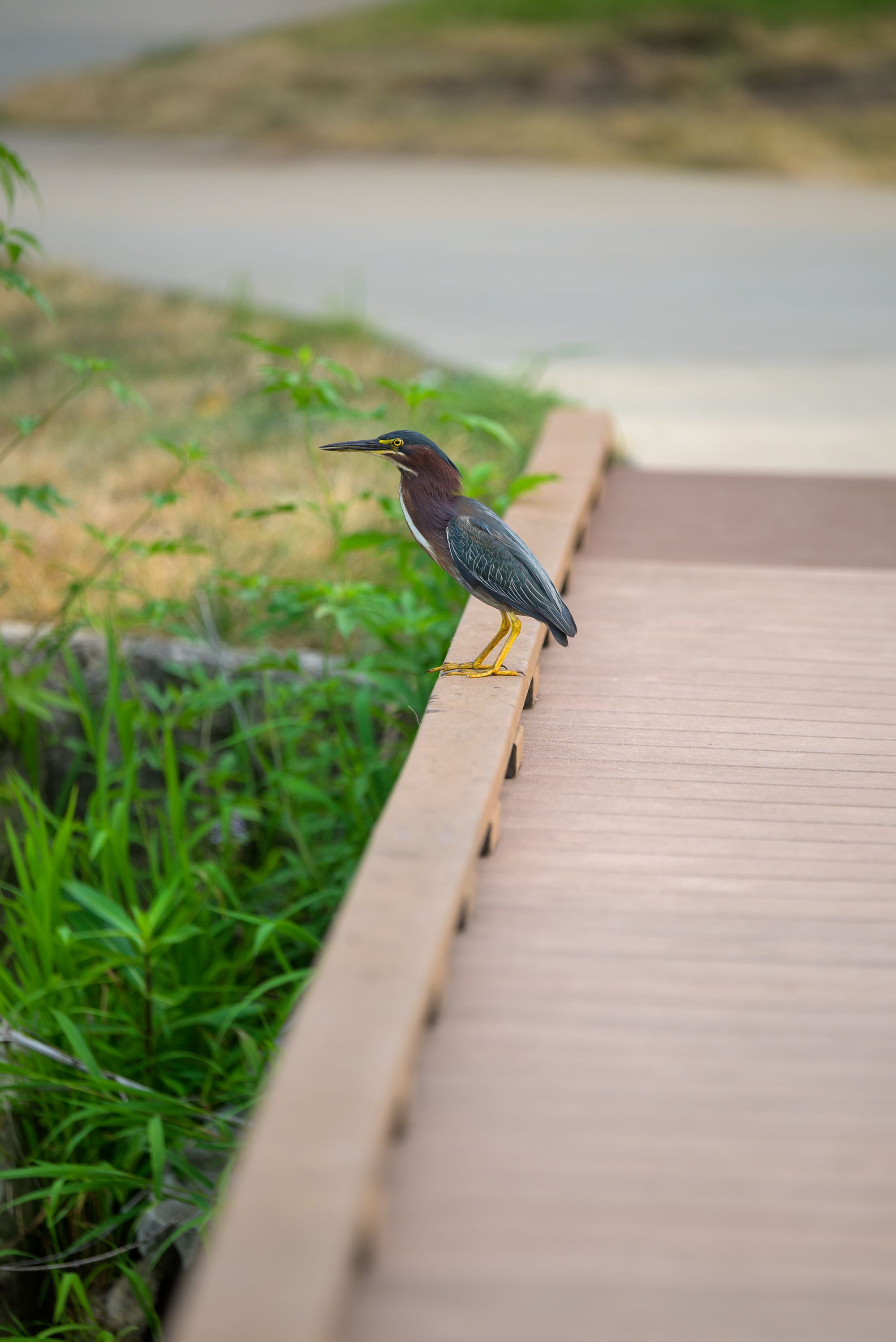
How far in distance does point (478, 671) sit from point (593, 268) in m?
10.6

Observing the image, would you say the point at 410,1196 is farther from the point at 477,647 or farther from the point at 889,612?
the point at 889,612

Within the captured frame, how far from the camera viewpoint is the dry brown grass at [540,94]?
72.2ft

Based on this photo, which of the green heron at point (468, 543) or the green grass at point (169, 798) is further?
the green grass at point (169, 798)

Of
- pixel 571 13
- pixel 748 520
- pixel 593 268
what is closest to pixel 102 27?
pixel 571 13

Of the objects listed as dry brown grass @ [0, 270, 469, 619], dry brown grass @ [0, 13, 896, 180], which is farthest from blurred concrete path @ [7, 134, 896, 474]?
dry brown grass @ [0, 13, 896, 180]

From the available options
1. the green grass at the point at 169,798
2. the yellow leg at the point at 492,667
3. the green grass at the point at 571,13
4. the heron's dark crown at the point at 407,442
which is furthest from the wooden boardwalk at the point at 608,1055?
the green grass at the point at 571,13

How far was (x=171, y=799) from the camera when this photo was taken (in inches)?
137

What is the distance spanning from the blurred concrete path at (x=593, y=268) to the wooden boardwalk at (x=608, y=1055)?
155 inches

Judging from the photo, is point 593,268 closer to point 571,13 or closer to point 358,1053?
point 358,1053

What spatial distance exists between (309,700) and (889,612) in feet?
5.19

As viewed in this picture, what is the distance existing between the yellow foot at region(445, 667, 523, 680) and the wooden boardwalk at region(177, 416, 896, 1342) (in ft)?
0.34

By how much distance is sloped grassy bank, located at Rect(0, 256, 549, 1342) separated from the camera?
118 inches

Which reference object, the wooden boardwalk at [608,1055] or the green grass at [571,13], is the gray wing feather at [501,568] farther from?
the green grass at [571,13]

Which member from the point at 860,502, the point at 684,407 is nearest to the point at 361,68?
the point at 684,407
